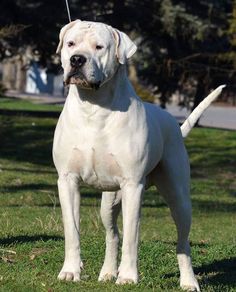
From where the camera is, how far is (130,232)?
7219 millimetres

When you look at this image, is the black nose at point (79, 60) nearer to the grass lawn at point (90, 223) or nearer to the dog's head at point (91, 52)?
the dog's head at point (91, 52)

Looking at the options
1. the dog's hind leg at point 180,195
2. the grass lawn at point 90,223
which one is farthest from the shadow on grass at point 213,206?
the dog's hind leg at point 180,195

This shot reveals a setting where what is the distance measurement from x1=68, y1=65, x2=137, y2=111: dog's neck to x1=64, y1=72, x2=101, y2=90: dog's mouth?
198 mm

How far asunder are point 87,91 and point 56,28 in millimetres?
22297

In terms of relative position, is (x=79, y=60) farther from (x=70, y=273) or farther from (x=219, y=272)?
(x=219, y=272)

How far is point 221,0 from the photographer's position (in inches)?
1151

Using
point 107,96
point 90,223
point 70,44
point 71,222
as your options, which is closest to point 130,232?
point 71,222

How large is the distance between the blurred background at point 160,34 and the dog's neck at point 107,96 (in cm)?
2090

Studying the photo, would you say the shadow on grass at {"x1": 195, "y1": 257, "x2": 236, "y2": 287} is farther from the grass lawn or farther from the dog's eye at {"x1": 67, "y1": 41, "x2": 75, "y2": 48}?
the dog's eye at {"x1": 67, "y1": 41, "x2": 75, "y2": 48}

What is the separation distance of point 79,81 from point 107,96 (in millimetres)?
385

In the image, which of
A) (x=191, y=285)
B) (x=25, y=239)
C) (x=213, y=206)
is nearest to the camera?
(x=191, y=285)

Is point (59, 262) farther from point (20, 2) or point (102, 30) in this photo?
point (20, 2)

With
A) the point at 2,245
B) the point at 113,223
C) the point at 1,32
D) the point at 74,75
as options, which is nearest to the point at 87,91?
the point at 74,75

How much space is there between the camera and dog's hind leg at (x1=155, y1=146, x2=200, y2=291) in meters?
7.98
